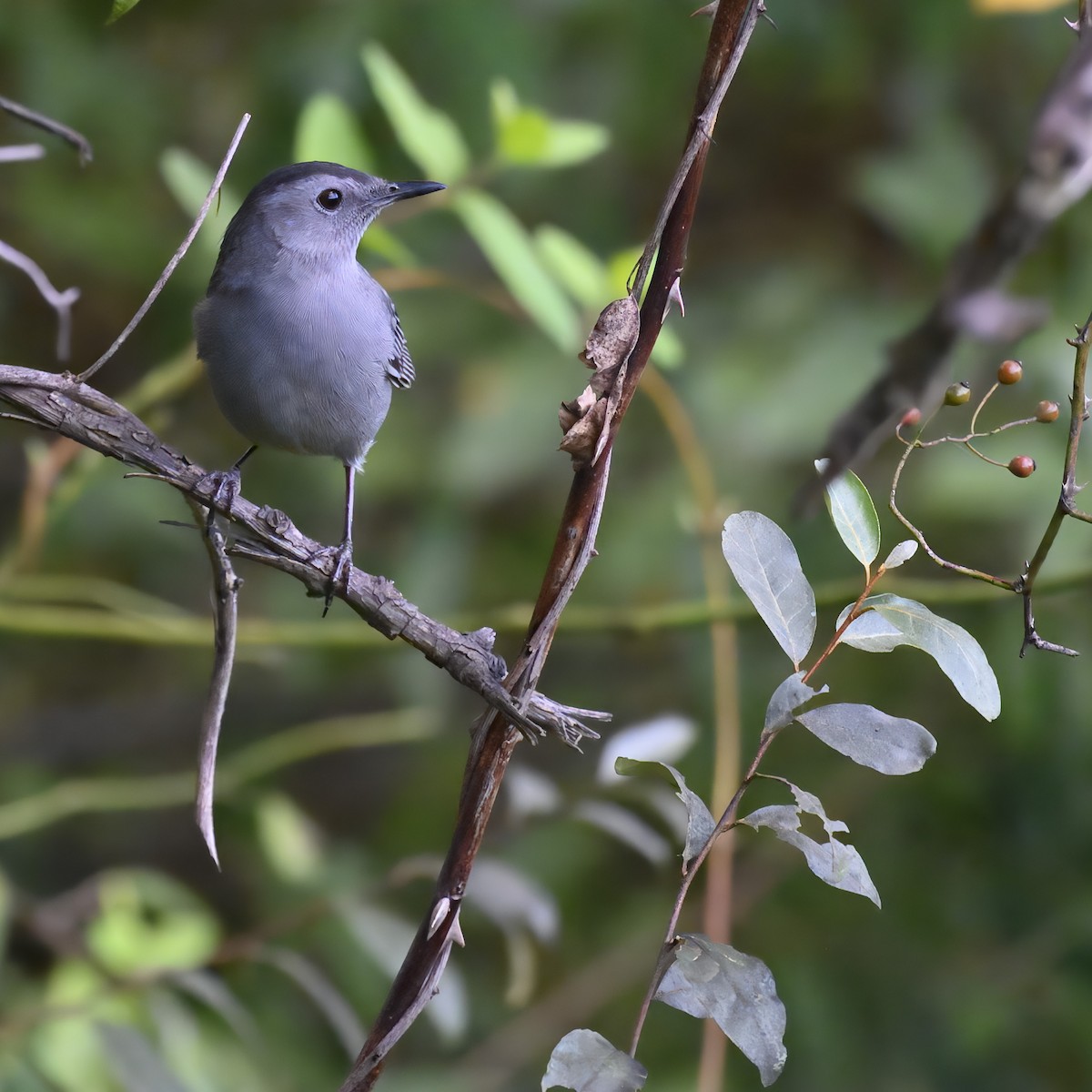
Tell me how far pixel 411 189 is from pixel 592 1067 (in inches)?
77.0

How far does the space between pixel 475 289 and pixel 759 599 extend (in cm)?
146

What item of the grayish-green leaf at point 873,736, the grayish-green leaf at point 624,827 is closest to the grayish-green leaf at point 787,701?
the grayish-green leaf at point 873,736

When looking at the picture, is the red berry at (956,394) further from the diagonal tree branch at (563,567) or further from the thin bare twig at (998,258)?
the thin bare twig at (998,258)

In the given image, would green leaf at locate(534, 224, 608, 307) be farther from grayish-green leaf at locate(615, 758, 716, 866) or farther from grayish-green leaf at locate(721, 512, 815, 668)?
grayish-green leaf at locate(615, 758, 716, 866)

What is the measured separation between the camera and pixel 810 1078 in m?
3.57

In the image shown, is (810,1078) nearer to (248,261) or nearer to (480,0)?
(248,261)

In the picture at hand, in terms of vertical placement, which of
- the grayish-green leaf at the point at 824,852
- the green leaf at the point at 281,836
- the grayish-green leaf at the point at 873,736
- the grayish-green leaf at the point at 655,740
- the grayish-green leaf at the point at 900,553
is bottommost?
the green leaf at the point at 281,836

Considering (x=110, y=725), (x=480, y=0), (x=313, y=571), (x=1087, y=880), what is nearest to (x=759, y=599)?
(x=313, y=571)

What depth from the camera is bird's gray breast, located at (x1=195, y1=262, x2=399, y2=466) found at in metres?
2.25

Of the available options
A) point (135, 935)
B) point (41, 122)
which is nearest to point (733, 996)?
point (41, 122)

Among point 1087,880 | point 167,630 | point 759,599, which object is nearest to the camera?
point 759,599

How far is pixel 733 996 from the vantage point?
1.11 m

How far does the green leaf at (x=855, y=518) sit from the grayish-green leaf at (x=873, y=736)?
15 centimetres

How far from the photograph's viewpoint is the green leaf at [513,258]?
92.4 inches
